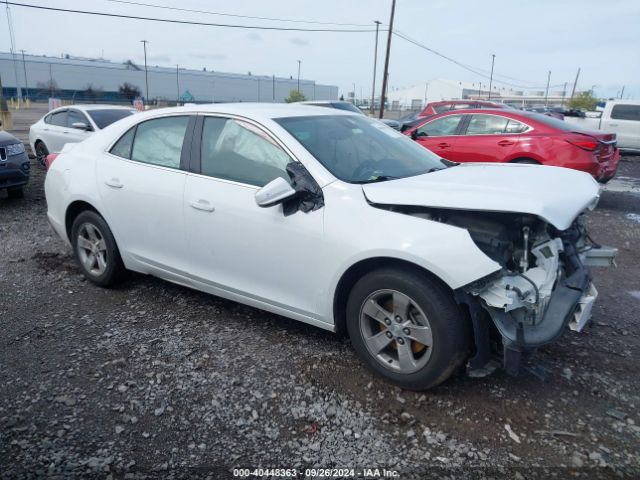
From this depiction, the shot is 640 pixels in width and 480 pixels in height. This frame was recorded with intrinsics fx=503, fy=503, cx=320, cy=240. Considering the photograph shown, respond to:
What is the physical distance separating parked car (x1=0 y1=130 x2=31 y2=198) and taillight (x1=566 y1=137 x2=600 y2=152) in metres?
8.31

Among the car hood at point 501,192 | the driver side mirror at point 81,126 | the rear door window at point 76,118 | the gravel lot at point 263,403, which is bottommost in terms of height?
the gravel lot at point 263,403

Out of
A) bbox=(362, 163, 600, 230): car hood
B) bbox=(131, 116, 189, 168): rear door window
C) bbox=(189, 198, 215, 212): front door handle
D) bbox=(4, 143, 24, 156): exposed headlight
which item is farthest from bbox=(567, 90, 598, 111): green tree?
bbox=(189, 198, 215, 212): front door handle

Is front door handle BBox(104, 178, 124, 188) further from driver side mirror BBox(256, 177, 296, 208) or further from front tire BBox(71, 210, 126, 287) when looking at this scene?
driver side mirror BBox(256, 177, 296, 208)

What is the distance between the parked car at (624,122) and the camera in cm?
1481

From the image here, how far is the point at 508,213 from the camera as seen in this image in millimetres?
2713

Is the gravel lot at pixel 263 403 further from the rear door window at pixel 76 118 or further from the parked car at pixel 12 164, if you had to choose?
the rear door window at pixel 76 118

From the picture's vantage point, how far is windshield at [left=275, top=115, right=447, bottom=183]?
3.32m

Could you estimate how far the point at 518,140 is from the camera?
7934 millimetres

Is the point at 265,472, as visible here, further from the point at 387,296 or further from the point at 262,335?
the point at 262,335

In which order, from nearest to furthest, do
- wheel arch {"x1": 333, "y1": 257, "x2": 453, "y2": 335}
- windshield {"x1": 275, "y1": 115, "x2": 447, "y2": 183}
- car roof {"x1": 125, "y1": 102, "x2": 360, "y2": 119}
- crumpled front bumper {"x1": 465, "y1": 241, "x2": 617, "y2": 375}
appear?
crumpled front bumper {"x1": 465, "y1": 241, "x2": 617, "y2": 375} < wheel arch {"x1": 333, "y1": 257, "x2": 453, "y2": 335} < windshield {"x1": 275, "y1": 115, "x2": 447, "y2": 183} < car roof {"x1": 125, "y1": 102, "x2": 360, "y2": 119}

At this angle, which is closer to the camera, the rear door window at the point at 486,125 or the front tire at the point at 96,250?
the front tire at the point at 96,250

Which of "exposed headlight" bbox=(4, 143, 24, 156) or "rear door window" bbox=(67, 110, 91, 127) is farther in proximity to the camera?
"rear door window" bbox=(67, 110, 91, 127)

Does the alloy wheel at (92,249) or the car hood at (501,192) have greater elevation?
the car hood at (501,192)

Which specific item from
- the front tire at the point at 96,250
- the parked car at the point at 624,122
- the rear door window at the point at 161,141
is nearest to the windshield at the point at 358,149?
the rear door window at the point at 161,141
